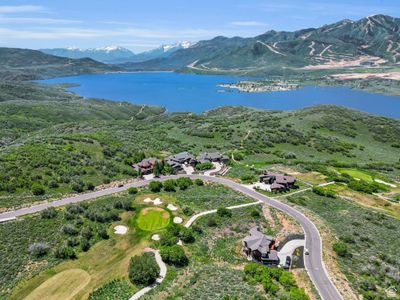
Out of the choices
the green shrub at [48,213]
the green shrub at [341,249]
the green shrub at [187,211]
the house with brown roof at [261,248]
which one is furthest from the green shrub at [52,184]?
the green shrub at [341,249]

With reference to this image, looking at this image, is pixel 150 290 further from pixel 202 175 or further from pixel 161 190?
pixel 202 175

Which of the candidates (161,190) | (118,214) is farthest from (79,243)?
(161,190)

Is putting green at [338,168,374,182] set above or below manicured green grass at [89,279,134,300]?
below

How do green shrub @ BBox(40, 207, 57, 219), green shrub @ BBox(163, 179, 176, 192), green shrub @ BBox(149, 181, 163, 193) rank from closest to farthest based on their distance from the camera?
green shrub @ BBox(40, 207, 57, 219)
green shrub @ BBox(149, 181, 163, 193)
green shrub @ BBox(163, 179, 176, 192)

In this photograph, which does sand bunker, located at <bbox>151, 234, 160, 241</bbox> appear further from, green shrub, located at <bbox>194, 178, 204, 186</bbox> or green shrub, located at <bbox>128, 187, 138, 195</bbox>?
green shrub, located at <bbox>194, 178, 204, 186</bbox>

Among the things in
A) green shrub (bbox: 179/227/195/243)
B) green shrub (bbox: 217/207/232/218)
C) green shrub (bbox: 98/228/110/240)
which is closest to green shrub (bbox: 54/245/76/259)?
green shrub (bbox: 98/228/110/240)

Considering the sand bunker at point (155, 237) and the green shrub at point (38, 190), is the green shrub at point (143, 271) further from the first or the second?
the green shrub at point (38, 190)
